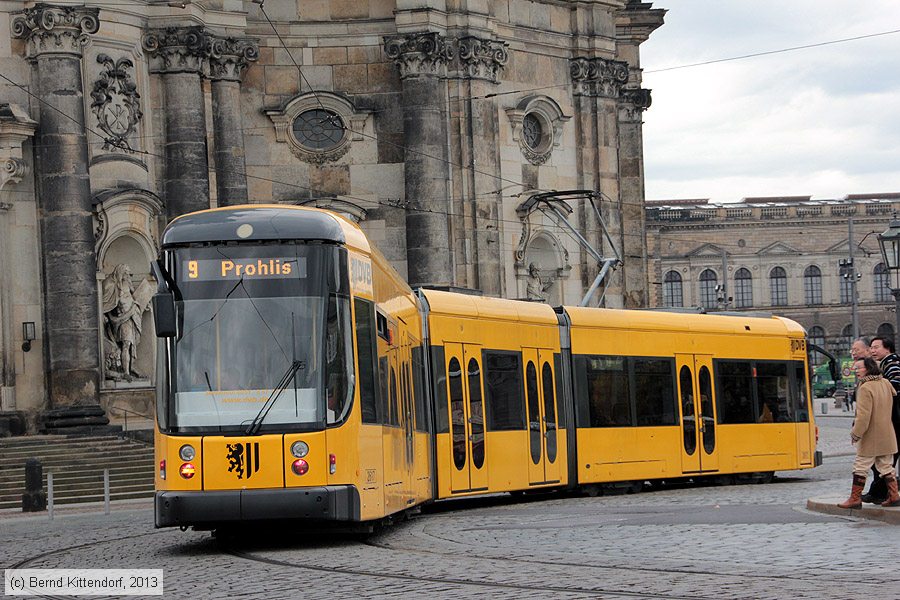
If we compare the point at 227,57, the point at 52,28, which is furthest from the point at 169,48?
the point at 52,28

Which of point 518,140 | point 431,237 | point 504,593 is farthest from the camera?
point 518,140

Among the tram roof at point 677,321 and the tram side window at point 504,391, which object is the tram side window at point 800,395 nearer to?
the tram roof at point 677,321

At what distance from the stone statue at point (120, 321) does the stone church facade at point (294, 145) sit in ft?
0.13

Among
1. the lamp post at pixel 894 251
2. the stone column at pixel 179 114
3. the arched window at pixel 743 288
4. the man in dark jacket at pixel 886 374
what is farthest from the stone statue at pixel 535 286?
the arched window at pixel 743 288

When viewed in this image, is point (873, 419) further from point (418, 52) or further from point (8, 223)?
point (418, 52)

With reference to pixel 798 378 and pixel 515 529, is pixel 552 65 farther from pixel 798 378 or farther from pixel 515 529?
pixel 515 529

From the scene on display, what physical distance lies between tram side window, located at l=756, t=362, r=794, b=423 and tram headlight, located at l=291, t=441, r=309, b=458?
1404 centimetres

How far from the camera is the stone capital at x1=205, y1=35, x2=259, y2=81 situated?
127 ft

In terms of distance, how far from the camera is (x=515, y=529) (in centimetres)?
1845

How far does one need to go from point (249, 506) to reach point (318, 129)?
26.1m

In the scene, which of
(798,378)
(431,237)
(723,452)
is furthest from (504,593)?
(431,237)

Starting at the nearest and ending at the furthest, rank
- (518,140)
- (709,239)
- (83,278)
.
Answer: (83,278) < (518,140) < (709,239)

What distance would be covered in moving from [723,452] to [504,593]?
16387mm

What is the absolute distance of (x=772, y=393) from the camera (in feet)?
96.4
